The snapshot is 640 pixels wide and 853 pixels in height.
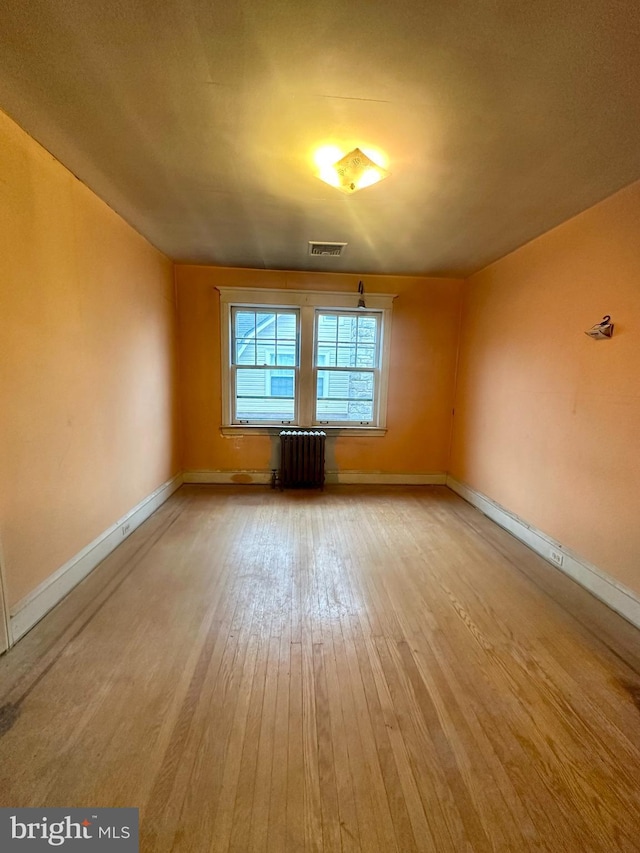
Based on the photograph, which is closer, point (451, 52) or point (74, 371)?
point (451, 52)

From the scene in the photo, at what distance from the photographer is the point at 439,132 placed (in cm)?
165

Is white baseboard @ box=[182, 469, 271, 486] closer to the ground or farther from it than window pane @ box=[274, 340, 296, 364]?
closer to the ground

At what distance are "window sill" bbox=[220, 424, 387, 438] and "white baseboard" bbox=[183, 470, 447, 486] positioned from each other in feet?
1.57

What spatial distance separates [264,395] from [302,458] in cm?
90

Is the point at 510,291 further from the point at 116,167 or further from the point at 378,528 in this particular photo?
the point at 116,167

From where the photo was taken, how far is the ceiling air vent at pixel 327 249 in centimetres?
312

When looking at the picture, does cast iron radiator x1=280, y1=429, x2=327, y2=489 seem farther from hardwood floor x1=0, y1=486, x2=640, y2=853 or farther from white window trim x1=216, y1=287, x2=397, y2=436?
hardwood floor x1=0, y1=486, x2=640, y2=853


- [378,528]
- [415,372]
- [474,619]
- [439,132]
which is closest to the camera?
[439,132]

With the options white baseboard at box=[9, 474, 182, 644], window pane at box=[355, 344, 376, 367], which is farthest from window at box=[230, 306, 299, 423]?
white baseboard at box=[9, 474, 182, 644]

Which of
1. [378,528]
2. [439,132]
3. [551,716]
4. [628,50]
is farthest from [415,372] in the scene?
[551,716]

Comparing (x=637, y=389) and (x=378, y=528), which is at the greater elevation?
(x=637, y=389)

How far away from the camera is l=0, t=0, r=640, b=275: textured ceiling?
1.15m

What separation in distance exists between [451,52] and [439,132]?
→ 0.41 metres

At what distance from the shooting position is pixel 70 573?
2113 mm
